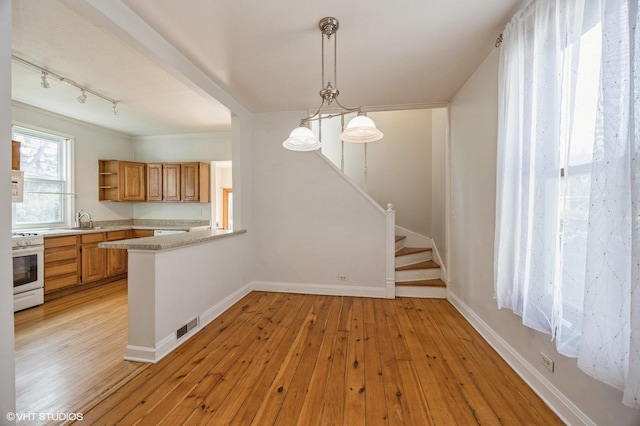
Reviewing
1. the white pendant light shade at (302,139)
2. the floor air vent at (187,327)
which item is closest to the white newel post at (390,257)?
the white pendant light shade at (302,139)

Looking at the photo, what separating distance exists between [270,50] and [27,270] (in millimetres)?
3995

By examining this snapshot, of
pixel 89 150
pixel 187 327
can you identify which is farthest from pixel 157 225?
pixel 187 327

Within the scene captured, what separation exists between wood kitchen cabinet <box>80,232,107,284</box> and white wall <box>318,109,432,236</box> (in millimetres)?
4368

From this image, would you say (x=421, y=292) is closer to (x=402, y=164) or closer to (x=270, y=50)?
(x=402, y=164)

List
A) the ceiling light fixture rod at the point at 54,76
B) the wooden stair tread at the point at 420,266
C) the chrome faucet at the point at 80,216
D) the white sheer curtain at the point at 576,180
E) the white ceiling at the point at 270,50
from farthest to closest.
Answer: the chrome faucet at the point at 80,216, the wooden stair tread at the point at 420,266, the ceiling light fixture rod at the point at 54,76, the white ceiling at the point at 270,50, the white sheer curtain at the point at 576,180

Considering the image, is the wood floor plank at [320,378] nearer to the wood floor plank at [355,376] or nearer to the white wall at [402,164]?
the wood floor plank at [355,376]

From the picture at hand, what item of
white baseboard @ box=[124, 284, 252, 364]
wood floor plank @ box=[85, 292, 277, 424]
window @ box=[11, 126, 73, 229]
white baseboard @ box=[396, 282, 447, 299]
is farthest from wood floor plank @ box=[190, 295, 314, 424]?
window @ box=[11, 126, 73, 229]

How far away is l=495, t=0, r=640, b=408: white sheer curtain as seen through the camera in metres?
1.07

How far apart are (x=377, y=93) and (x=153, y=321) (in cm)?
338

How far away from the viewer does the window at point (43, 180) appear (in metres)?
3.86

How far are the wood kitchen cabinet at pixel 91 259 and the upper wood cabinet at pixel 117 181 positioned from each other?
1.02 metres

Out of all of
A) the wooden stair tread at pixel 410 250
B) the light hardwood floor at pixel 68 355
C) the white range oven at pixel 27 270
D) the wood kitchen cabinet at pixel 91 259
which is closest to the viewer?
the light hardwood floor at pixel 68 355

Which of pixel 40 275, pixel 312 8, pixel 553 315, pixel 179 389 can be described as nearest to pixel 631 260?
pixel 553 315

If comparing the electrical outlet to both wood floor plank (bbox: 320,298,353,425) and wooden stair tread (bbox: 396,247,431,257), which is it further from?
wooden stair tread (bbox: 396,247,431,257)
